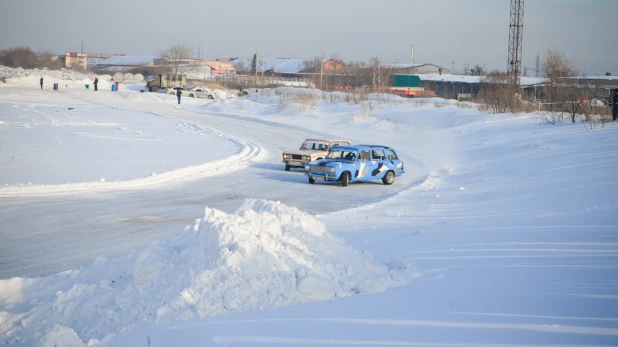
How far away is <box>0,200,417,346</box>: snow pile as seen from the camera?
820 cm

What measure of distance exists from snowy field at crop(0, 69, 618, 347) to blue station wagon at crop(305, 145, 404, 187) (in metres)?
0.54

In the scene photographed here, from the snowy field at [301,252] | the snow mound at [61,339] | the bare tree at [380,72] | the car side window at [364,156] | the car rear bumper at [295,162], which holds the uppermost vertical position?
the bare tree at [380,72]

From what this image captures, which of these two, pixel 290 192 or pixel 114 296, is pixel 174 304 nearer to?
pixel 114 296

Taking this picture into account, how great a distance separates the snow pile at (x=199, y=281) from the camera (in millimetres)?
8195

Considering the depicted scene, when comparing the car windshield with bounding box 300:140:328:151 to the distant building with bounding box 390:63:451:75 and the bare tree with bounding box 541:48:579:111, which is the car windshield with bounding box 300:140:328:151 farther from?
the distant building with bounding box 390:63:451:75

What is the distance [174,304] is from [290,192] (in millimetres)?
13588

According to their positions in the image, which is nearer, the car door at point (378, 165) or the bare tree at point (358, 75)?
the car door at point (378, 165)

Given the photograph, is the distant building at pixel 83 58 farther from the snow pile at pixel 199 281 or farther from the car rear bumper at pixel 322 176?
the snow pile at pixel 199 281

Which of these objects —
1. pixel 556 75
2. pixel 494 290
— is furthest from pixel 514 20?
pixel 494 290

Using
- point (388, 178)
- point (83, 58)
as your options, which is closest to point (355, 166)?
point (388, 178)

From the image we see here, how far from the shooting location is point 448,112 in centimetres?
5234

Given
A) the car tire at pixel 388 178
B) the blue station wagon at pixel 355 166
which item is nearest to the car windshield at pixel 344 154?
the blue station wagon at pixel 355 166

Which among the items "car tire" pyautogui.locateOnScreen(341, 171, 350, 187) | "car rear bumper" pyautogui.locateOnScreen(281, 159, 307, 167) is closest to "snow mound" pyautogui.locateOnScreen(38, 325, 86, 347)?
"car tire" pyautogui.locateOnScreen(341, 171, 350, 187)

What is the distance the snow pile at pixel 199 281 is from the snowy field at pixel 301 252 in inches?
1.0
